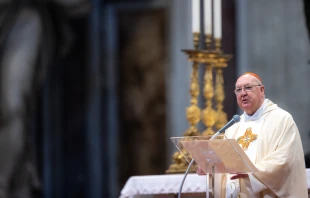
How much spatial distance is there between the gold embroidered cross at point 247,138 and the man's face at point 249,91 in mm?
216

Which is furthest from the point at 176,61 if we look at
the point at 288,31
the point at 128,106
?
the point at 288,31

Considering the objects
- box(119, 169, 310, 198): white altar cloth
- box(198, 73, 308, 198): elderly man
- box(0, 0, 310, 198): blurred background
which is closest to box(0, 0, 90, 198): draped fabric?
box(0, 0, 310, 198): blurred background

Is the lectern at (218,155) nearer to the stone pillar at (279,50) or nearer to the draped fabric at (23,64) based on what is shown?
the stone pillar at (279,50)

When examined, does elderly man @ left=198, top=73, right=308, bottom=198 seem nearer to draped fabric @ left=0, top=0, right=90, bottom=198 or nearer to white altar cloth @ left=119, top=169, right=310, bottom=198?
white altar cloth @ left=119, top=169, right=310, bottom=198

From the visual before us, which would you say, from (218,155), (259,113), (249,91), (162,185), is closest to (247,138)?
(259,113)

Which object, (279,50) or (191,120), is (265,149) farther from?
(279,50)

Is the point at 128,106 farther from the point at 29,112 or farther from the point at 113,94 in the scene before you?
the point at 29,112

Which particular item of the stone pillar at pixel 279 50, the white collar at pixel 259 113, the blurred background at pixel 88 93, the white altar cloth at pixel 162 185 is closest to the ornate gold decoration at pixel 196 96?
the white altar cloth at pixel 162 185

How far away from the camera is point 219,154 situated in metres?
4.27

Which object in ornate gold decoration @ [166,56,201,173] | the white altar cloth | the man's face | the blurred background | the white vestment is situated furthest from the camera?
the blurred background

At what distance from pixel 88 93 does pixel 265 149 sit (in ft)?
15.2

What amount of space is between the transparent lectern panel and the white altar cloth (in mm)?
1491

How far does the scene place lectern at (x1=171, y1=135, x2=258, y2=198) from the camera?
4191 millimetres

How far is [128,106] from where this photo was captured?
898cm
